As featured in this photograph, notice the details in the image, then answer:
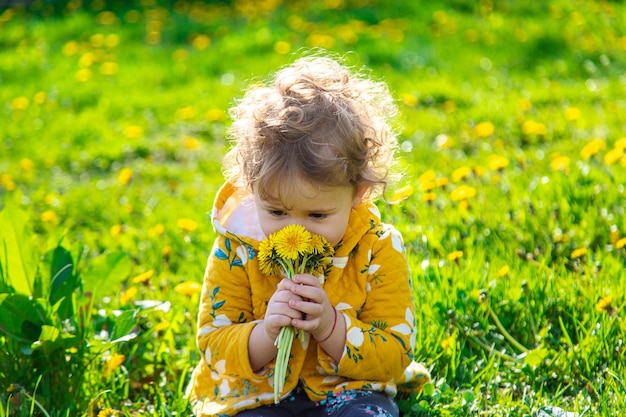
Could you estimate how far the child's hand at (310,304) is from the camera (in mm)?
1732

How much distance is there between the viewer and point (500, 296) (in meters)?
2.36

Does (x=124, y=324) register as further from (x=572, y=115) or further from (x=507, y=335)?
(x=572, y=115)

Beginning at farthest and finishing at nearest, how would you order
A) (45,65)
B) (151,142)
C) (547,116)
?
(45,65)
(151,142)
(547,116)

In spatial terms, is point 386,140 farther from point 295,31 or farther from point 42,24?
point 42,24

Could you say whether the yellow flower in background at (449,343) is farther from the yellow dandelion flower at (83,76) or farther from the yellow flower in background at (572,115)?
the yellow dandelion flower at (83,76)

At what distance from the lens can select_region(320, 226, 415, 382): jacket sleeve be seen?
72.9 inches

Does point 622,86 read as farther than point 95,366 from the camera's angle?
Yes

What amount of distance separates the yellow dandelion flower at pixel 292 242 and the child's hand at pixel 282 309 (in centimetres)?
7

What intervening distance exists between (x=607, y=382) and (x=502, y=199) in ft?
3.74

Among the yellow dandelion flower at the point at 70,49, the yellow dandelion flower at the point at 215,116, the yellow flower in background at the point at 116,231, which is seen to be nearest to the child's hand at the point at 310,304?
the yellow flower in background at the point at 116,231

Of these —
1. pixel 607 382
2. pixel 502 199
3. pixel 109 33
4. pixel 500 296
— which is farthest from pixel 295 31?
pixel 607 382

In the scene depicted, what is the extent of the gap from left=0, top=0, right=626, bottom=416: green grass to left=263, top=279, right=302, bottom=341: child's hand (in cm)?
48

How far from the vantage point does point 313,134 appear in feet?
5.80

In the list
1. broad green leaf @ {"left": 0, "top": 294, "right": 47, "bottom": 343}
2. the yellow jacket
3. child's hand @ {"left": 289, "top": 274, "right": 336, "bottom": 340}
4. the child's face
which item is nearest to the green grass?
broad green leaf @ {"left": 0, "top": 294, "right": 47, "bottom": 343}
